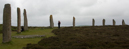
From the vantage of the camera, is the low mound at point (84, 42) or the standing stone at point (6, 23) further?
the standing stone at point (6, 23)

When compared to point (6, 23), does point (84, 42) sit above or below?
below

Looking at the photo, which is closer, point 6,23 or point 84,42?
point 84,42

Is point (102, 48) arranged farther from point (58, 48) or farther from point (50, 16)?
point (50, 16)

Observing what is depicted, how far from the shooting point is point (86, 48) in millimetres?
14141

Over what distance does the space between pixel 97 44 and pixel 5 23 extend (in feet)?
34.1

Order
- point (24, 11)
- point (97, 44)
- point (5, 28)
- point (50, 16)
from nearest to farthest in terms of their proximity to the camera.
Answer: point (97, 44) → point (5, 28) → point (24, 11) → point (50, 16)

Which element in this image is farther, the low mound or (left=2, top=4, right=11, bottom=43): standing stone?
(left=2, top=4, right=11, bottom=43): standing stone

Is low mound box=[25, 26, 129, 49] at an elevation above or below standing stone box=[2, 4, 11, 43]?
below

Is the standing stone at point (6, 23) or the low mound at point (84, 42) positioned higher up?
the standing stone at point (6, 23)

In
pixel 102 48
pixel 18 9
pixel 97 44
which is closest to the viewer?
pixel 102 48

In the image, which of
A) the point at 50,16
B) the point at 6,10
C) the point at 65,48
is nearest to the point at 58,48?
the point at 65,48

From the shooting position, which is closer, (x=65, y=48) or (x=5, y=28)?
(x=65, y=48)

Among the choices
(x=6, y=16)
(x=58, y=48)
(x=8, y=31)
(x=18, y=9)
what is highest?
(x=18, y=9)

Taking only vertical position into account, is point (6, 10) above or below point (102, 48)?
above
